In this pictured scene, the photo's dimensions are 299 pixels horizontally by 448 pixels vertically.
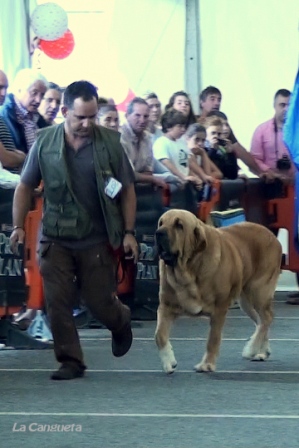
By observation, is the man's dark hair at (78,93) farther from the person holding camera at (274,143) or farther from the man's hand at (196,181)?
the person holding camera at (274,143)

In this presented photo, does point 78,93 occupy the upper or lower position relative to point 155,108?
upper

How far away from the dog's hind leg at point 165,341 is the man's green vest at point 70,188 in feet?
2.08

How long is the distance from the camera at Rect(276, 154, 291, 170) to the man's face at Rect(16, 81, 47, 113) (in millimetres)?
4213

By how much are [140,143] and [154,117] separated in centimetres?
168

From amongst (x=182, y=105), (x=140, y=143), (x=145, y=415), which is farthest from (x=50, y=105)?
(x=145, y=415)

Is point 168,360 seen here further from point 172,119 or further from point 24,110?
point 172,119

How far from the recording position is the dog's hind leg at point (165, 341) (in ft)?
26.7

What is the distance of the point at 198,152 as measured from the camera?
1248cm

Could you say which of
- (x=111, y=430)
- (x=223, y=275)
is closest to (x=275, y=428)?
(x=111, y=430)

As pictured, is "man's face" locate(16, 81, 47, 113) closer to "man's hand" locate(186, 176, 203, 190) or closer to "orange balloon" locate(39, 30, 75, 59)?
"man's hand" locate(186, 176, 203, 190)

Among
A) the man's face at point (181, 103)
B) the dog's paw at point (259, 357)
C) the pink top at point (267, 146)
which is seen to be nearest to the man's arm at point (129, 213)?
the dog's paw at point (259, 357)

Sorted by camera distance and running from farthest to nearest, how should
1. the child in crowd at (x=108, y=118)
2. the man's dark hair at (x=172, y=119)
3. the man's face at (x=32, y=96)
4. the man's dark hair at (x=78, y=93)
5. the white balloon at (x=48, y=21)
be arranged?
1. the white balloon at (x=48, y=21)
2. the man's dark hair at (x=172, y=119)
3. the child in crowd at (x=108, y=118)
4. the man's face at (x=32, y=96)
5. the man's dark hair at (x=78, y=93)

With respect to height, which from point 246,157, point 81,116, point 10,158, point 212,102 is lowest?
point 246,157

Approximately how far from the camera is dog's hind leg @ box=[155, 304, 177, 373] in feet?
26.7
